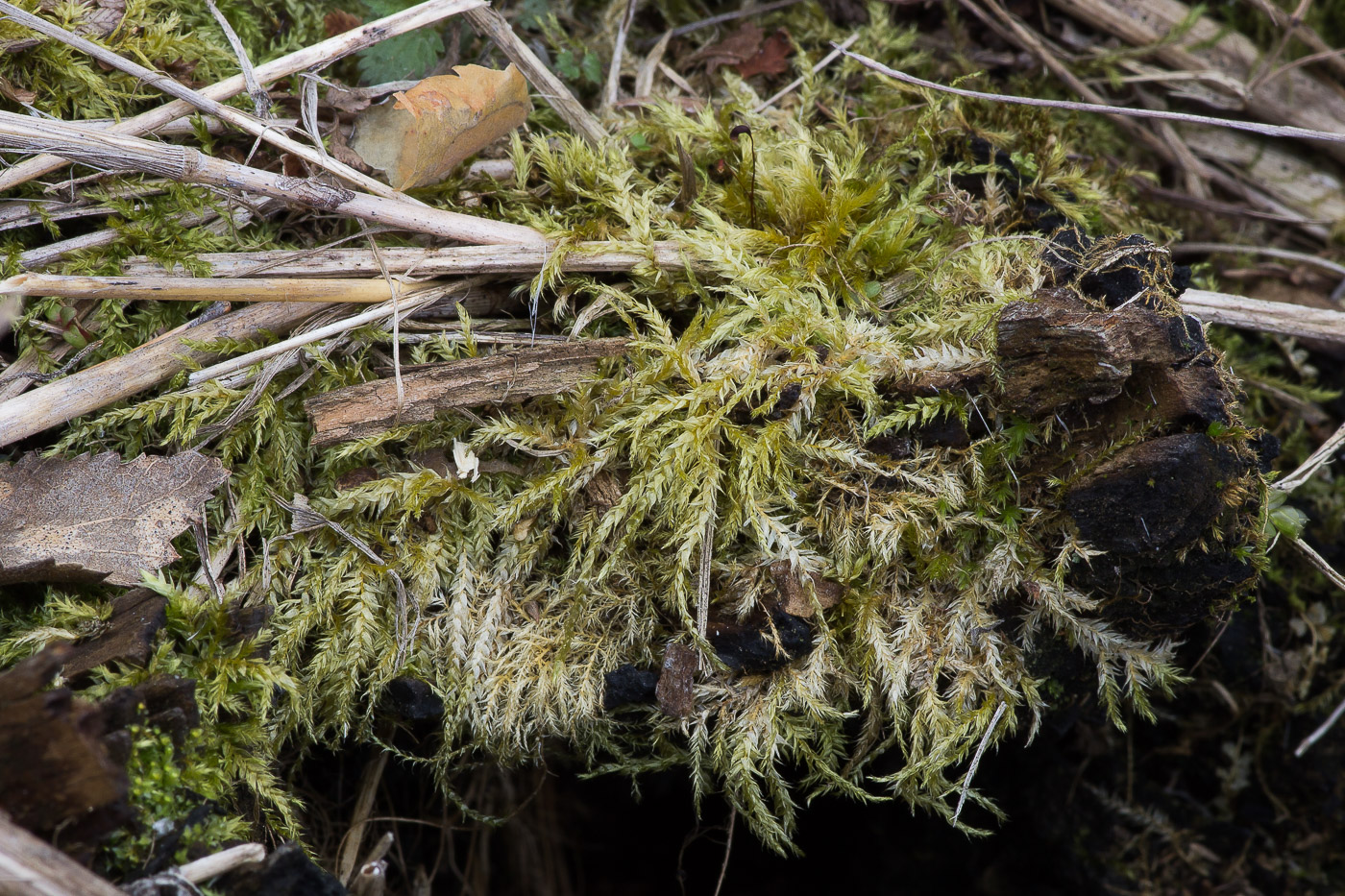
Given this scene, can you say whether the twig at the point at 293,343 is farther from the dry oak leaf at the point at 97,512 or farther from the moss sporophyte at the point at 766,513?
the dry oak leaf at the point at 97,512

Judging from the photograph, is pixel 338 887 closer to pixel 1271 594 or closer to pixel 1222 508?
pixel 1222 508

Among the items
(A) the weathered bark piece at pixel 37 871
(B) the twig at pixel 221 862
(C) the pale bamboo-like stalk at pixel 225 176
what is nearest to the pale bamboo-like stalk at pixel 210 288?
Result: (C) the pale bamboo-like stalk at pixel 225 176

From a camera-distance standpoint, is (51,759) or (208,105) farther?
(208,105)

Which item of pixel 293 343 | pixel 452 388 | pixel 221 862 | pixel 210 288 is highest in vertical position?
pixel 210 288

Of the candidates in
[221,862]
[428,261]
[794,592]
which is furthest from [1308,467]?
[221,862]

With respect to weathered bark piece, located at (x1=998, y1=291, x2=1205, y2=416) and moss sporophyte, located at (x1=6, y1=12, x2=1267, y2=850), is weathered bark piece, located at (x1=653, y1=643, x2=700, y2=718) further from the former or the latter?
weathered bark piece, located at (x1=998, y1=291, x2=1205, y2=416)

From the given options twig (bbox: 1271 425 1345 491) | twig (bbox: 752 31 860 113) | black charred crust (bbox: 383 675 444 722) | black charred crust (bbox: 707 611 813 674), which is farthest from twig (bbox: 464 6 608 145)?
twig (bbox: 1271 425 1345 491)

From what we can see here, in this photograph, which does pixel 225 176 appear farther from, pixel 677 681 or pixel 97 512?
pixel 677 681
